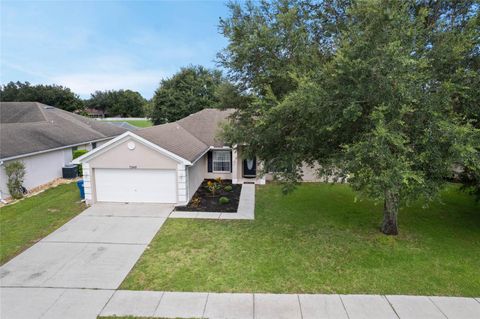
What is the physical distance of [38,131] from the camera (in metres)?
20.1

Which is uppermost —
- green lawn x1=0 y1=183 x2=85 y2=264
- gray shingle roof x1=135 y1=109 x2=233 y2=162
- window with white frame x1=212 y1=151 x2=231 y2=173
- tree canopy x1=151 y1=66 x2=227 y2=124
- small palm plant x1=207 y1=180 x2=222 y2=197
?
tree canopy x1=151 y1=66 x2=227 y2=124

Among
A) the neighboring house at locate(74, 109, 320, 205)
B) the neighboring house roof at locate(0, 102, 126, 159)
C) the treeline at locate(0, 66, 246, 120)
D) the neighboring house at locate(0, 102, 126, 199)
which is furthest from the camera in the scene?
the neighboring house roof at locate(0, 102, 126, 159)

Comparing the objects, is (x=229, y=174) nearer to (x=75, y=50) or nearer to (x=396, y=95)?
(x=396, y=95)

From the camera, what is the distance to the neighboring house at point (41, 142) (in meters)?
15.7

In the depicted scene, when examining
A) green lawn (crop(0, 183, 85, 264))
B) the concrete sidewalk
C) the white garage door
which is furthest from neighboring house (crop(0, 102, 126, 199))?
the concrete sidewalk

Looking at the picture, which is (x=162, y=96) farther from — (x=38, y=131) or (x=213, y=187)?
(x=213, y=187)

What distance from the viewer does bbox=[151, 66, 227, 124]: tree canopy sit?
37062mm

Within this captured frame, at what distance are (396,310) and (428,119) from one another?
455cm

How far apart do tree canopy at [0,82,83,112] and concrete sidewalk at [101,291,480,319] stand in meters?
62.8

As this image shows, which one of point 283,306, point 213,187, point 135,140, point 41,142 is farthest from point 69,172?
point 283,306

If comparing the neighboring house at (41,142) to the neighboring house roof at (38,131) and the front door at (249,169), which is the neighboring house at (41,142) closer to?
the neighboring house roof at (38,131)

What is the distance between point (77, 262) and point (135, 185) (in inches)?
223

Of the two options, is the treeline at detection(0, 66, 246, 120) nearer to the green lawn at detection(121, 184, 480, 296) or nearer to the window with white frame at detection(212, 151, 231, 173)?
the window with white frame at detection(212, 151, 231, 173)

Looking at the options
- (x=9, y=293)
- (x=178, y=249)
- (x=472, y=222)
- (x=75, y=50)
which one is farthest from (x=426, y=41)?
(x=75, y=50)
